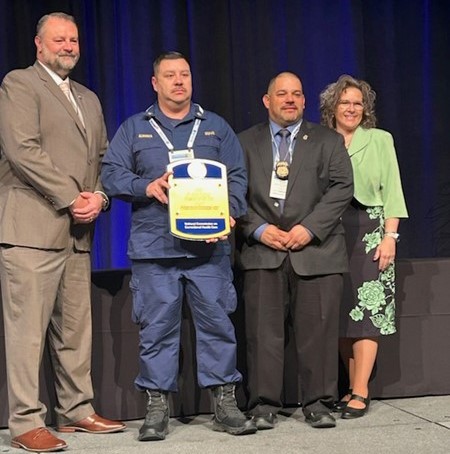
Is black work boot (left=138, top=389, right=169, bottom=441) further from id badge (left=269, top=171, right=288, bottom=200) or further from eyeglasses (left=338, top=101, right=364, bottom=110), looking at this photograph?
eyeglasses (left=338, top=101, right=364, bottom=110)

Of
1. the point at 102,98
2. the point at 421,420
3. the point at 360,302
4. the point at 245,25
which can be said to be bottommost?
the point at 421,420

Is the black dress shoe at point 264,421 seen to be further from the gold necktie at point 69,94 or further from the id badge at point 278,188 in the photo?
the gold necktie at point 69,94

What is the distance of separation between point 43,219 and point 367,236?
141cm

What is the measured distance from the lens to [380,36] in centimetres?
677

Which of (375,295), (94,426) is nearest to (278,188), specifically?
(375,295)

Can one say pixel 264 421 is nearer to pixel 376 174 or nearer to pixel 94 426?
pixel 94 426

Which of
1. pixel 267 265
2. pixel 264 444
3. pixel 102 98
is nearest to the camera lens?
pixel 264 444

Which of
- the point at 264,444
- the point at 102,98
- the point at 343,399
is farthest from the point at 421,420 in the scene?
the point at 102,98

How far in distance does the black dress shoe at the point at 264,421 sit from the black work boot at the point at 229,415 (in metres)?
0.04

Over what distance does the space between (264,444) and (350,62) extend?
333 cm

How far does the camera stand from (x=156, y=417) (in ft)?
13.7

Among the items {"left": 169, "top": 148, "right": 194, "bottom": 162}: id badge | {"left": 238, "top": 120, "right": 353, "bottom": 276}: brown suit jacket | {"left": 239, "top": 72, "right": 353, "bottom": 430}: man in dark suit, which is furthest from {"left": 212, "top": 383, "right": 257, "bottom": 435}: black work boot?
{"left": 169, "top": 148, "right": 194, "bottom": 162}: id badge

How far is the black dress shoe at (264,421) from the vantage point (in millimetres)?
4266

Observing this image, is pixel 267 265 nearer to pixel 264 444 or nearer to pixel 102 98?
pixel 264 444
